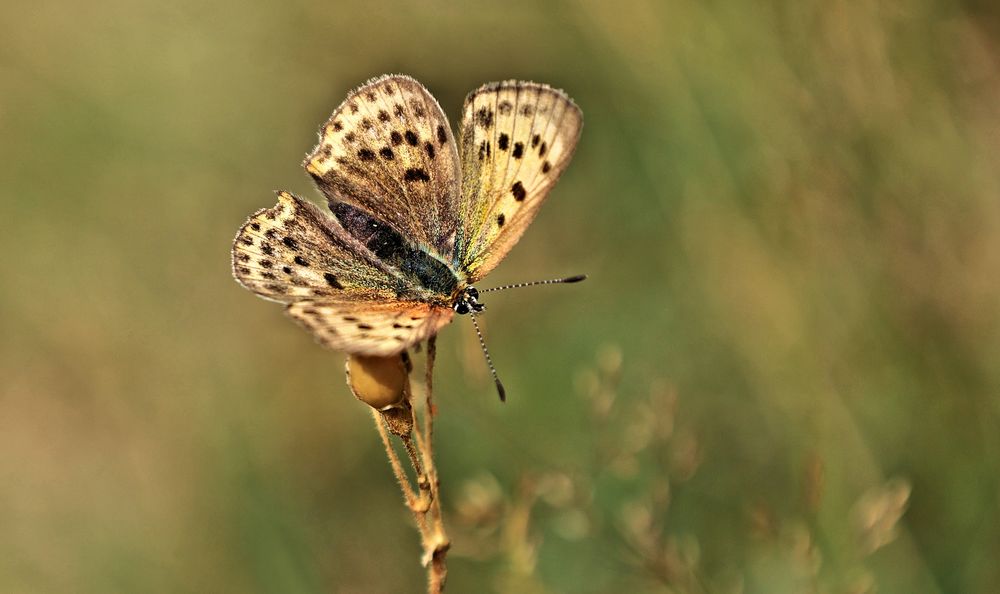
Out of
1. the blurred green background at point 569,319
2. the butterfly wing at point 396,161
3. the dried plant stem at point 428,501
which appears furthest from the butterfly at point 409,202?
the dried plant stem at point 428,501

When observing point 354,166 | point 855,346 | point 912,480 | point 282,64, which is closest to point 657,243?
point 855,346

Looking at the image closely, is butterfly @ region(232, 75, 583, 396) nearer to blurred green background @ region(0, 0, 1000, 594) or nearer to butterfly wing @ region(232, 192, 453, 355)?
butterfly wing @ region(232, 192, 453, 355)

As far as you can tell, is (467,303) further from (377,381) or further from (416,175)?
(377,381)

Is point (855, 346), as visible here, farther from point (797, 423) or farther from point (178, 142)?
point (178, 142)

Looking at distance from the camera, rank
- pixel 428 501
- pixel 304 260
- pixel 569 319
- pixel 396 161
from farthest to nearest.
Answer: pixel 569 319
pixel 396 161
pixel 304 260
pixel 428 501

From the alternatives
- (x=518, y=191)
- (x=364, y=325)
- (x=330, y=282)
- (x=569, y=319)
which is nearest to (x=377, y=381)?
(x=364, y=325)

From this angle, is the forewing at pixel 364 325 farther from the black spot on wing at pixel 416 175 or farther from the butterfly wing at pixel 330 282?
the black spot on wing at pixel 416 175
